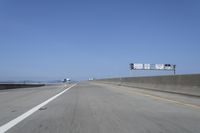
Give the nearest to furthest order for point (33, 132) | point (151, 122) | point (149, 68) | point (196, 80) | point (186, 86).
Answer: point (33, 132), point (151, 122), point (196, 80), point (186, 86), point (149, 68)

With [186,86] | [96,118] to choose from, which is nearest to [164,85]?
[186,86]

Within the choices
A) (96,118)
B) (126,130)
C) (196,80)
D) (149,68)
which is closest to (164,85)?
(196,80)

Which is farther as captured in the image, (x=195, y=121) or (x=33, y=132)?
(x=195, y=121)

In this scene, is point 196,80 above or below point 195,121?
above

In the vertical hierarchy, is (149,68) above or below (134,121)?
above

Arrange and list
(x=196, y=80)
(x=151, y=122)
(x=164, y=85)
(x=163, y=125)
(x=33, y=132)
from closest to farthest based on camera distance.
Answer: (x=33, y=132)
(x=163, y=125)
(x=151, y=122)
(x=196, y=80)
(x=164, y=85)

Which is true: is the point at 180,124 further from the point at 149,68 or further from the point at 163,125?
the point at 149,68

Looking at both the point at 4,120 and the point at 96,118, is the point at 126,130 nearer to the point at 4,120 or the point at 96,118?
the point at 96,118

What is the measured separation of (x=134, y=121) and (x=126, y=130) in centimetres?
145

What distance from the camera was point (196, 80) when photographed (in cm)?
1825

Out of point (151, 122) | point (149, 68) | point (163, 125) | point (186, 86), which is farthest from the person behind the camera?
point (149, 68)

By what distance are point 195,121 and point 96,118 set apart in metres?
3.03

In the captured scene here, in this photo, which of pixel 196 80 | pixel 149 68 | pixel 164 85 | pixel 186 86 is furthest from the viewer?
pixel 149 68

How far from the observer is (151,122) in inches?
349
